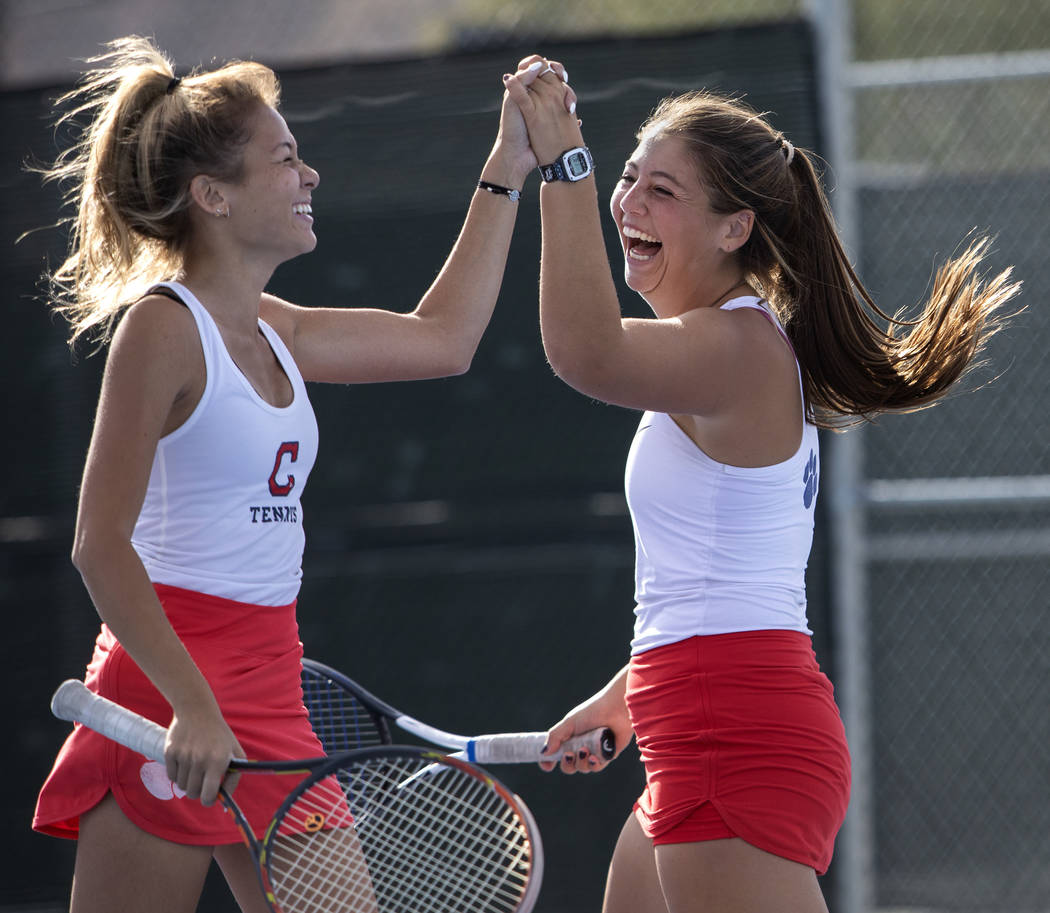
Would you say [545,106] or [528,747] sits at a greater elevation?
[545,106]

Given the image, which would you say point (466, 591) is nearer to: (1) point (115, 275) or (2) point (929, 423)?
(2) point (929, 423)

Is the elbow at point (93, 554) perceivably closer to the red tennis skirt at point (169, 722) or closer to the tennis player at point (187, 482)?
the tennis player at point (187, 482)

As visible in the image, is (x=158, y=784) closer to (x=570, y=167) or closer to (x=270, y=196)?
(x=270, y=196)

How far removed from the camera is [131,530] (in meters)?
1.83

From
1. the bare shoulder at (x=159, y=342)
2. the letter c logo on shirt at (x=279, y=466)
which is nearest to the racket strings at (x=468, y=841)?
the letter c logo on shirt at (x=279, y=466)

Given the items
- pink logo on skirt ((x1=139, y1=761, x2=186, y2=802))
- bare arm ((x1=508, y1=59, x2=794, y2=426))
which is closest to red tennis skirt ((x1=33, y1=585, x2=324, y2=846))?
pink logo on skirt ((x1=139, y1=761, x2=186, y2=802))

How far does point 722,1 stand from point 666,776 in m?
4.61

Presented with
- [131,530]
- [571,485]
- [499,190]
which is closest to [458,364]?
[499,190]

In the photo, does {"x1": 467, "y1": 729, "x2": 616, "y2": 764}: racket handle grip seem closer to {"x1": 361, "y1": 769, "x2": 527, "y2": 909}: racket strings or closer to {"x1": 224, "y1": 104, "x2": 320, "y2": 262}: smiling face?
{"x1": 361, "y1": 769, "x2": 527, "y2": 909}: racket strings

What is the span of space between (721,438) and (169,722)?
811 millimetres

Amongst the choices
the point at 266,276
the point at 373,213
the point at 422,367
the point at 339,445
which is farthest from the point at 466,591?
the point at 266,276

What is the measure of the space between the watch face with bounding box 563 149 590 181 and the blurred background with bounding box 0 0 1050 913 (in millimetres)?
1899

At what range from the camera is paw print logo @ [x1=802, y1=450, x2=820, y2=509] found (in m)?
2.05

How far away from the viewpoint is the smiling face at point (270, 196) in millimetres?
2109
